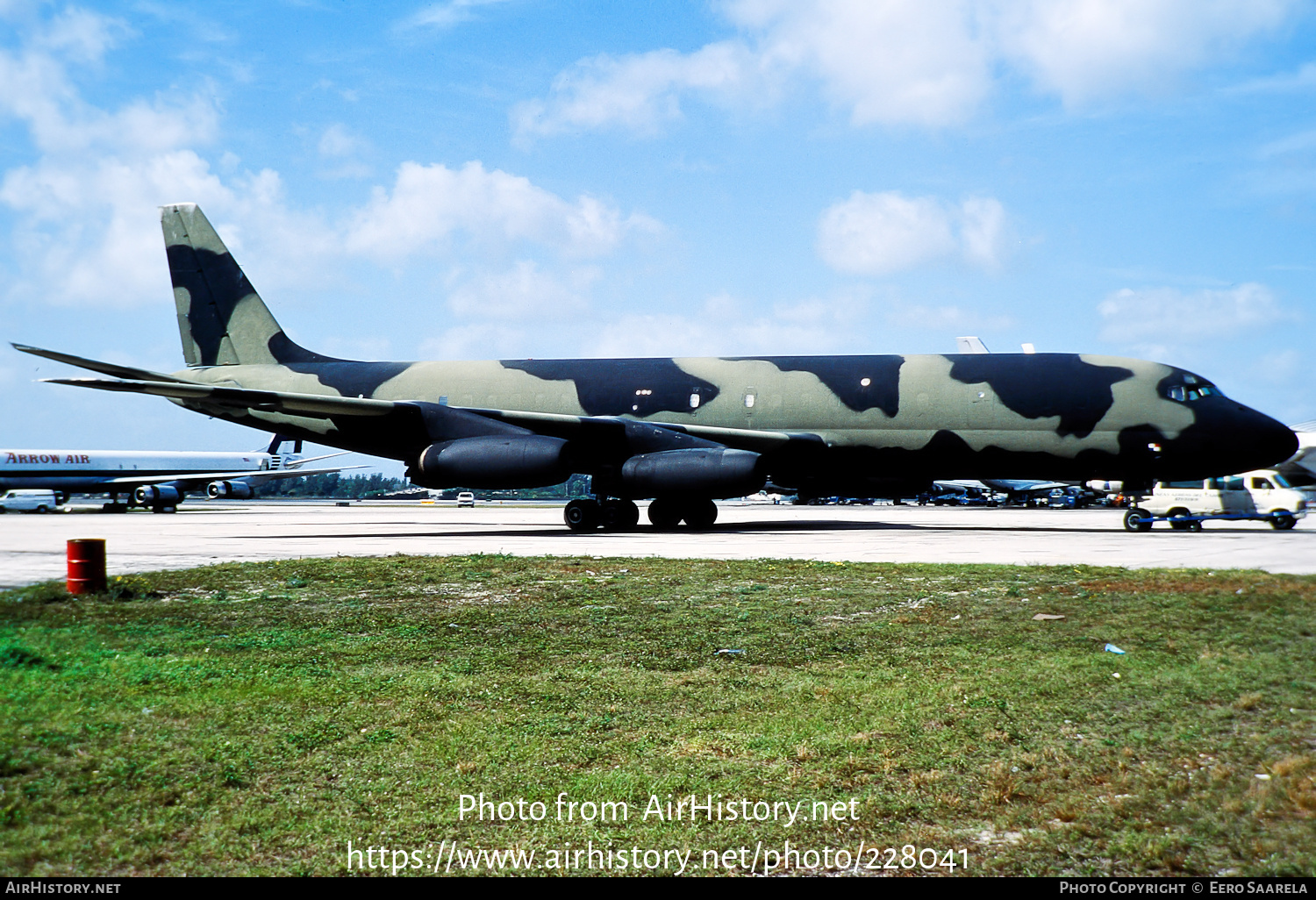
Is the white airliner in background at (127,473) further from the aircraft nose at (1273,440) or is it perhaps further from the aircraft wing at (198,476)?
the aircraft nose at (1273,440)

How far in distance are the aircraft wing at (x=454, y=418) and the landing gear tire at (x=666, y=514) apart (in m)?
1.97

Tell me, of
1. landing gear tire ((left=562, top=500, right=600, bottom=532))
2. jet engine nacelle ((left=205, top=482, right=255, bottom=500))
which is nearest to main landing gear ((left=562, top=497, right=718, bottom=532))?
landing gear tire ((left=562, top=500, right=600, bottom=532))

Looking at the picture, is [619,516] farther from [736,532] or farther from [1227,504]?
[1227,504]

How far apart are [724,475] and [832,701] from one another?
13.0 meters

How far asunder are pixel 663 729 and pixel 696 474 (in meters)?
13.7

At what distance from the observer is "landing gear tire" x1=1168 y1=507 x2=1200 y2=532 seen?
22.0 metres

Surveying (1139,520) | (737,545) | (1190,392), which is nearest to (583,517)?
(737,545)

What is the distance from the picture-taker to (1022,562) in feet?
40.7

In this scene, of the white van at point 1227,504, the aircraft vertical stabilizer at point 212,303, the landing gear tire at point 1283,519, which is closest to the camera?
the landing gear tire at point 1283,519

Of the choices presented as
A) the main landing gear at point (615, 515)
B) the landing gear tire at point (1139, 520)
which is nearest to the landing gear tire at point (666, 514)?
the main landing gear at point (615, 515)

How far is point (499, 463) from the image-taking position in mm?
19078

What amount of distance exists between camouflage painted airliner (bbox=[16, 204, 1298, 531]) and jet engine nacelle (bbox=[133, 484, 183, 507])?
26.1 metres

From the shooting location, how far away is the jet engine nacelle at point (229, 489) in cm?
6134

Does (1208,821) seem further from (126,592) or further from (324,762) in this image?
(126,592)
